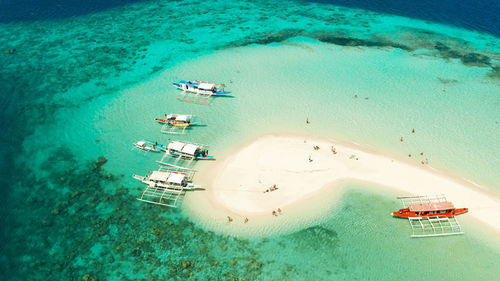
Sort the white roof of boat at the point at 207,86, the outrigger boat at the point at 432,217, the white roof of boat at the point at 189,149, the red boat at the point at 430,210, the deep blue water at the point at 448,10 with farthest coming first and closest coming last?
the deep blue water at the point at 448,10
the white roof of boat at the point at 207,86
the white roof of boat at the point at 189,149
the red boat at the point at 430,210
the outrigger boat at the point at 432,217

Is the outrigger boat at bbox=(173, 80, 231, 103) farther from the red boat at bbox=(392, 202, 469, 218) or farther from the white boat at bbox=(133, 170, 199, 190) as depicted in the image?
the red boat at bbox=(392, 202, 469, 218)

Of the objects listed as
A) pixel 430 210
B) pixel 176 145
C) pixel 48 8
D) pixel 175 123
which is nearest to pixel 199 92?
pixel 175 123

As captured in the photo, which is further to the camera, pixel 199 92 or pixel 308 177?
pixel 199 92

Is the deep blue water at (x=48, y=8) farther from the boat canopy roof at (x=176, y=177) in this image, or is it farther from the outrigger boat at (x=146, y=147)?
the boat canopy roof at (x=176, y=177)

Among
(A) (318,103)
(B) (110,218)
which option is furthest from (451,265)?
(B) (110,218)

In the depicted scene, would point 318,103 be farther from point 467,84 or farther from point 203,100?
point 467,84

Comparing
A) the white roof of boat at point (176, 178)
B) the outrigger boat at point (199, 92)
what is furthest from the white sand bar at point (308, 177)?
the outrigger boat at point (199, 92)

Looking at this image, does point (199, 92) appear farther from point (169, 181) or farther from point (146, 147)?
point (169, 181)
